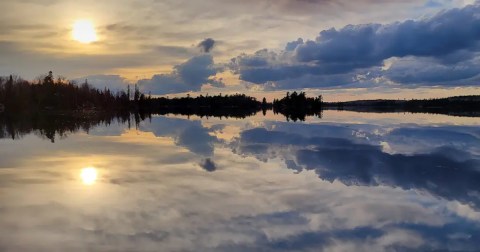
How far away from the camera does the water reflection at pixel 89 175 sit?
18.9 m

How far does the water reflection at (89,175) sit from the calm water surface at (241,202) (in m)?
0.05

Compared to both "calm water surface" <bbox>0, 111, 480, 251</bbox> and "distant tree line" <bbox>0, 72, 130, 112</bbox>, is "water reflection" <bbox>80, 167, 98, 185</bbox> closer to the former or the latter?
"calm water surface" <bbox>0, 111, 480, 251</bbox>

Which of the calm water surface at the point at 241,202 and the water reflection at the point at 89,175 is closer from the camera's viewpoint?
the calm water surface at the point at 241,202

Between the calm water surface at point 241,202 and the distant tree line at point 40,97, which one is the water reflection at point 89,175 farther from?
the distant tree line at point 40,97

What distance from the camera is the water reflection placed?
18.9 metres

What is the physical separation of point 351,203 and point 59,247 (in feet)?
28.5

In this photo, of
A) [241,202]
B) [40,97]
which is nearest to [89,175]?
[241,202]

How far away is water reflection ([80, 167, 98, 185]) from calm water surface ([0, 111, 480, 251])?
5cm

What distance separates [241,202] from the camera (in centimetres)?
1473

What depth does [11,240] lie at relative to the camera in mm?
10836

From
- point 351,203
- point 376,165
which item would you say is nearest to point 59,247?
point 351,203

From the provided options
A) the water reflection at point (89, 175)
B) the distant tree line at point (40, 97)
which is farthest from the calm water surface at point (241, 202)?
the distant tree line at point (40, 97)

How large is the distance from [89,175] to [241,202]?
8794mm

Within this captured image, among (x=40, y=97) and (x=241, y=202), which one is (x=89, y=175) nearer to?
(x=241, y=202)
